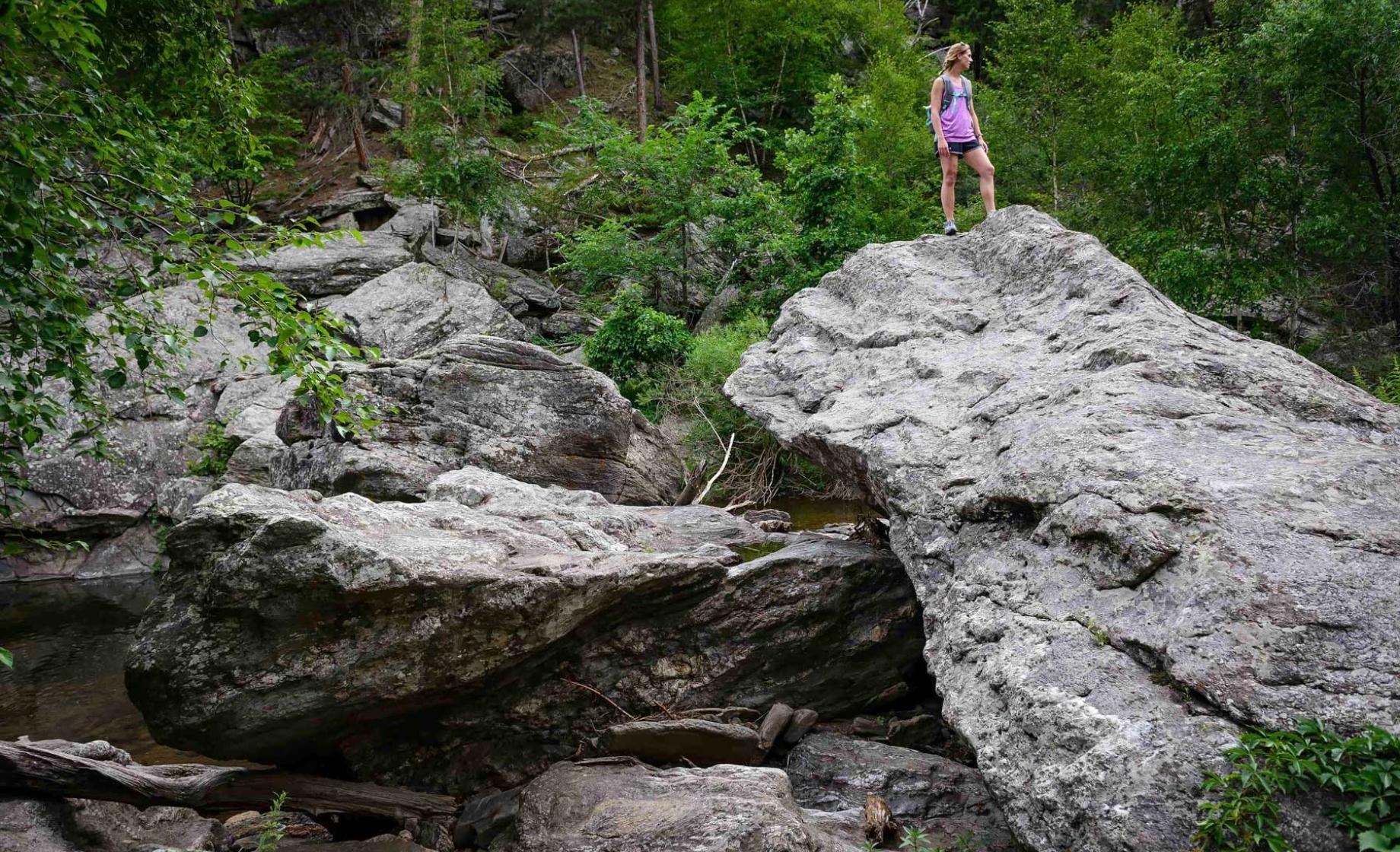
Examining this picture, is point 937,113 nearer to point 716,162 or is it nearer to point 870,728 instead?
point 870,728

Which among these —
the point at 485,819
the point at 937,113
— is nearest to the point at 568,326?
the point at 937,113

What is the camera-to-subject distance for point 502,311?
71.2ft

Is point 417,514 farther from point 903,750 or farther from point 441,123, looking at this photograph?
point 441,123

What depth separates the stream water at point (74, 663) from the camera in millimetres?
8148

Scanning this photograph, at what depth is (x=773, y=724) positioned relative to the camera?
19.5 feet

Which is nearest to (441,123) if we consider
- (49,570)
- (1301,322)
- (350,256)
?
(350,256)

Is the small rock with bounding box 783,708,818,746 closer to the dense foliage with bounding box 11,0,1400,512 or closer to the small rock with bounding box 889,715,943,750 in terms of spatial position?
the small rock with bounding box 889,715,943,750

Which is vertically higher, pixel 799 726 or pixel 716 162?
pixel 716 162

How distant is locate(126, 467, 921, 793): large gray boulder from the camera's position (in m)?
4.39

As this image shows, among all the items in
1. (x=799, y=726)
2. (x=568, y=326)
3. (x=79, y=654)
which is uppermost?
(x=799, y=726)

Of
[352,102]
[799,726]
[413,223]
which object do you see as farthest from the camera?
[352,102]

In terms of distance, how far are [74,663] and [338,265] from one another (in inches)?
592

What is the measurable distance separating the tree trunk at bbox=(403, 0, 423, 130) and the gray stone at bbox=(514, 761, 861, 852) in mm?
23081

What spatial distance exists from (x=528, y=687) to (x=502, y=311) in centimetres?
1726
